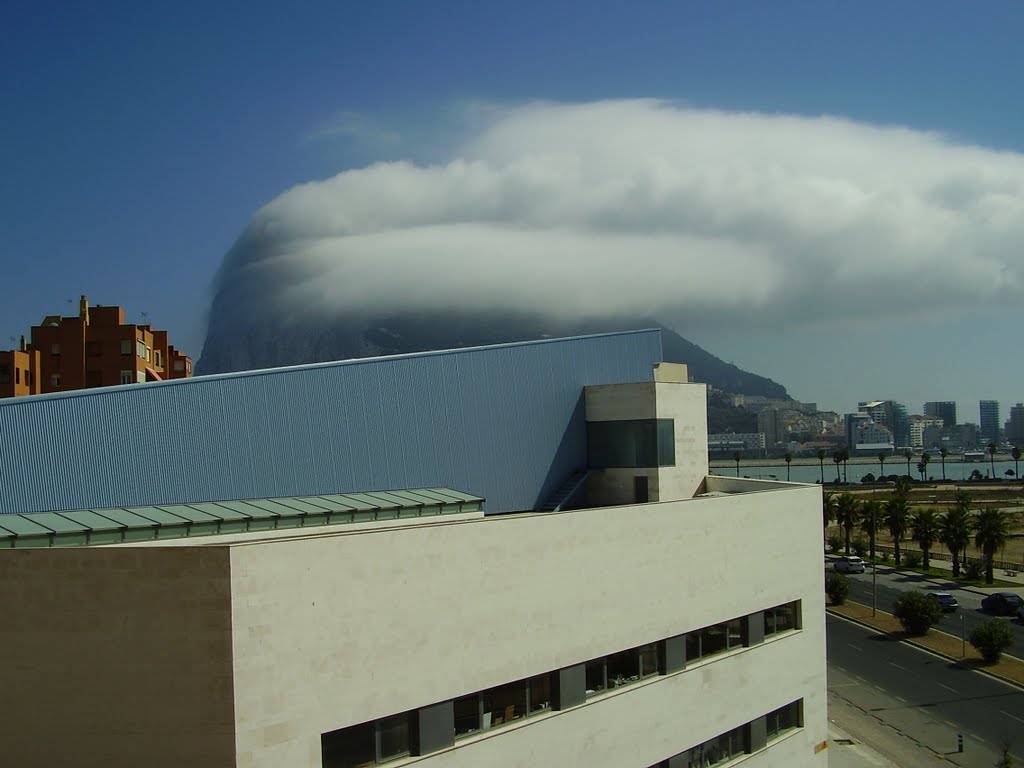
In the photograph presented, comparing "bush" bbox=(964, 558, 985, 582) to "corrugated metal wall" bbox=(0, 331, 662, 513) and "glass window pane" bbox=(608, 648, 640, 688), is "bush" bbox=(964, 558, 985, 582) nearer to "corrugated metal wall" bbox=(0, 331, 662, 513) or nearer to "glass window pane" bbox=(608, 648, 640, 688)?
"corrugated metal wall" bbox=(0, 331, 662, 513)

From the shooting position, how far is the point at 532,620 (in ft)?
57.7

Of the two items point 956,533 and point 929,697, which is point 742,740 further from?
point 956,533

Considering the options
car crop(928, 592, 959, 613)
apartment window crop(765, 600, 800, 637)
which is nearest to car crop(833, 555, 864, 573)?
car crop(928, 592, 959, 613)

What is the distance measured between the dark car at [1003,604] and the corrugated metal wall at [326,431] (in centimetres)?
4575

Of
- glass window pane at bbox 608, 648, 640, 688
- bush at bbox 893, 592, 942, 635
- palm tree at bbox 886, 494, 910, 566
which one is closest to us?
glass window pane at bbox 608, 648, 640, 688

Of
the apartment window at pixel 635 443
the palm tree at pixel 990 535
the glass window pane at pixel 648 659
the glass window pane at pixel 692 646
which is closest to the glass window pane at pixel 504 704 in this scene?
the glass window pane at pixel 648 659

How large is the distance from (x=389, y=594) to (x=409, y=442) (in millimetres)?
9880

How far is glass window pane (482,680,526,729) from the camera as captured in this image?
17062 mm

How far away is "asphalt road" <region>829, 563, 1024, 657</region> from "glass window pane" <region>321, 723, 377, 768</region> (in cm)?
5034

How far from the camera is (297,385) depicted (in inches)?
881

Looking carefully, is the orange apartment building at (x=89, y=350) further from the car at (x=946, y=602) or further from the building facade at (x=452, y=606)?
the car at (x=946, y=602)

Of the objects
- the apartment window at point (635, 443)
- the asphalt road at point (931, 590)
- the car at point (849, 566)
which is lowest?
the asphalt road at point (931, 590)

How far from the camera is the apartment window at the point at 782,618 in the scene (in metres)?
24.2

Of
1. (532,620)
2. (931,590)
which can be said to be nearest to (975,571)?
(931,590)
